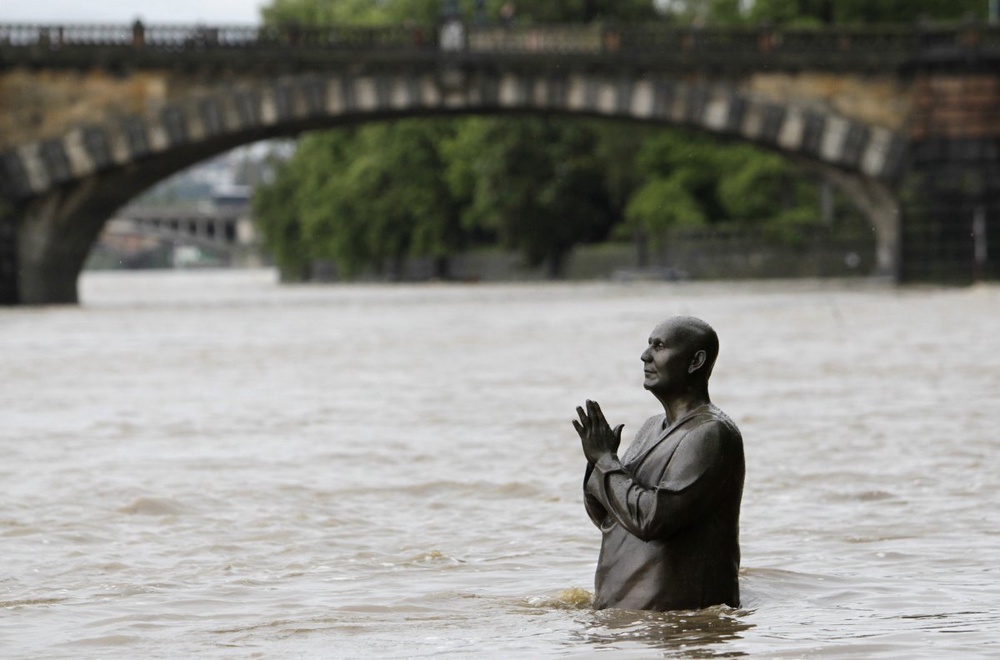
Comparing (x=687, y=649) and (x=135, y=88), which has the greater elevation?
(x=135, y=88)

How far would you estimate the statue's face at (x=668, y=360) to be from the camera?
558 cm

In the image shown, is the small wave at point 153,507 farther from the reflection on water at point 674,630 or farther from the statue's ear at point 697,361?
the statue's ear at point 697,361

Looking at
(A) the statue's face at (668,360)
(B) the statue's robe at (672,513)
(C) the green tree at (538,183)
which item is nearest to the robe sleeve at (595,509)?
(B) the statue's robe at (672,513)

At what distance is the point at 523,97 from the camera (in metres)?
43.0

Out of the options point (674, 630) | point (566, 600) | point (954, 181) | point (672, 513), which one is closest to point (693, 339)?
point (672, 513)

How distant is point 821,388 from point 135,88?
2944cm

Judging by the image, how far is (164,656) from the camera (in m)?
5.73

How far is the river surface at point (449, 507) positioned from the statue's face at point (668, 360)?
0.65 metres

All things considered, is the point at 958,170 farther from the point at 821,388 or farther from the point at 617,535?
the point at 617,535

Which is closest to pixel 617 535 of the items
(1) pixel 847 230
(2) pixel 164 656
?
(2) pixel 164 656

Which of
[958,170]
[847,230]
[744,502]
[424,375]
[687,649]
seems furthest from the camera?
[847,230]

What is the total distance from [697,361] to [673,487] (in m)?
0.37

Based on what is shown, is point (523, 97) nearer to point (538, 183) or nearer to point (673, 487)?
point (538, 183)

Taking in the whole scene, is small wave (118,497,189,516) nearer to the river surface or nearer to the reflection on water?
the river surface
